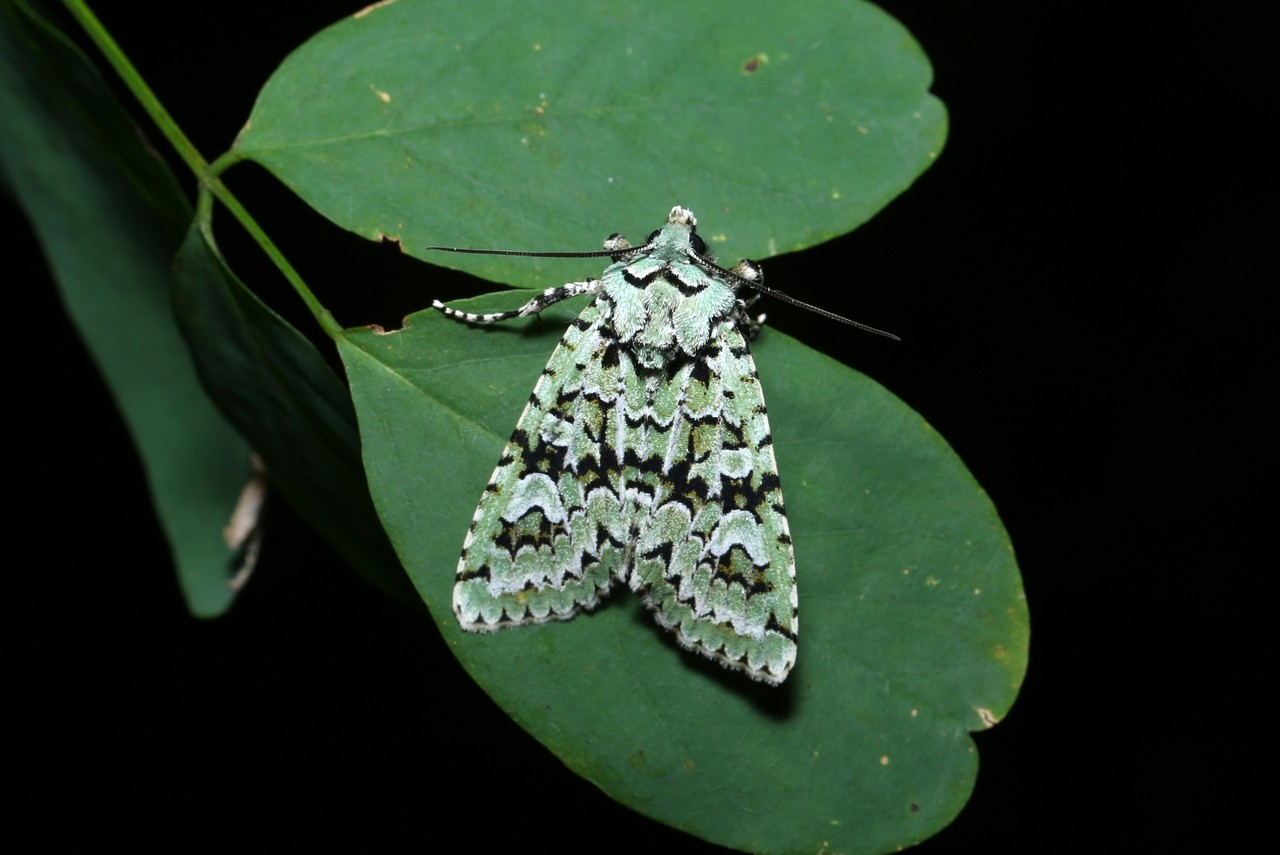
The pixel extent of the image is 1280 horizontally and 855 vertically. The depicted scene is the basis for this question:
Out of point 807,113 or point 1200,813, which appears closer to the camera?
point 807,113

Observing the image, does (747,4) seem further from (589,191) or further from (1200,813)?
(1200,813)

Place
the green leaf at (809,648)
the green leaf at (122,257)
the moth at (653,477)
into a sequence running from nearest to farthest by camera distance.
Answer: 1. the green leaf at (809,648)
2. the moth at (653,477)
3. the green leaf at (122,257)

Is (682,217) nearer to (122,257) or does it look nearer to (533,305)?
(533,305)

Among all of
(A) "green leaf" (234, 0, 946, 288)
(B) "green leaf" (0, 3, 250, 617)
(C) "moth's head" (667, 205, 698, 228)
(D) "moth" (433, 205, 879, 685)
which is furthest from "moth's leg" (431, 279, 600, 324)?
(B) "green leaf" (0, 3, 250, 617)

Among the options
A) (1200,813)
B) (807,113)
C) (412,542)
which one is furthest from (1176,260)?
(412,542)

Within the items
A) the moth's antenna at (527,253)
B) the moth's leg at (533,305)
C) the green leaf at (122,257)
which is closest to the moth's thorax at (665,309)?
the moth's leg at (533,305)

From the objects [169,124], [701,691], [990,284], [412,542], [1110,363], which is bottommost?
[1110,363]

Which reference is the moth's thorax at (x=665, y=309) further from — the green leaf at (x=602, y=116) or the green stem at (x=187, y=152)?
the green stem at (x=187, y=152)
